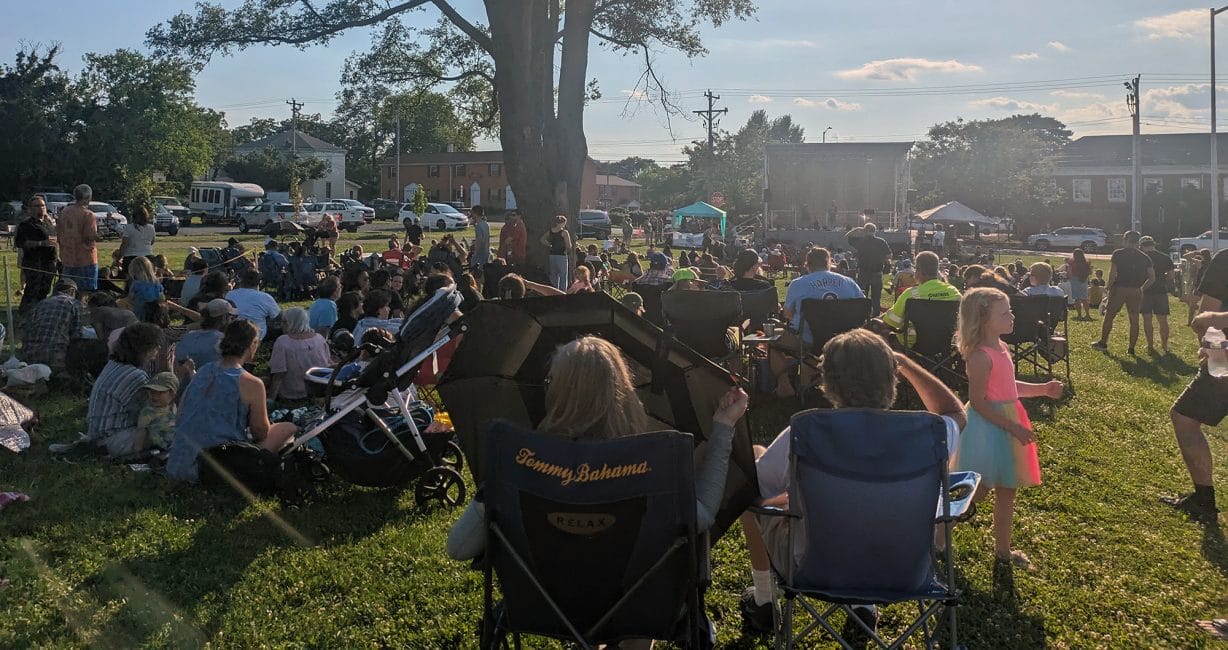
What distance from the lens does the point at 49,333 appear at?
886 cm

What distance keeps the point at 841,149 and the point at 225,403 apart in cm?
3213

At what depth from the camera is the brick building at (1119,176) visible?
59.5 meters

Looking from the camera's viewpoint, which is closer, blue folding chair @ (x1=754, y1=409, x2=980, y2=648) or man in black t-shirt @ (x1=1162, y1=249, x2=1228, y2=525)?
blue folding chair @ (x1=754, y1=409, x2=980, y2=648)

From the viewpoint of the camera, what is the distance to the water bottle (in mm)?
4914

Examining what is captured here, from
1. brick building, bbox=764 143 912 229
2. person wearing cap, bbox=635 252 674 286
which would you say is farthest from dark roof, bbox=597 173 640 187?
person wearing cap, bbox=635 252 674 286

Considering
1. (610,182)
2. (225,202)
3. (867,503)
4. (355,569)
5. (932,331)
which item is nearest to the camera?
(867,503)

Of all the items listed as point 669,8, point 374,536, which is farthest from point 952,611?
point 669,8

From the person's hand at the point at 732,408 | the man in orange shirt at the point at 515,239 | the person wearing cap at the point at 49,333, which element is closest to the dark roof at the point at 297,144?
the man in orange shirt at the point at 515,239

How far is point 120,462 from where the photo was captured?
6320 millimetres

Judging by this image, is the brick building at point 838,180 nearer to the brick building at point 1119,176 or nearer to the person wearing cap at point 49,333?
the person wearing cap at point 49,333

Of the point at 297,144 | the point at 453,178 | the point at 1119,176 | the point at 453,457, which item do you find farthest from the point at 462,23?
the point at 297,144

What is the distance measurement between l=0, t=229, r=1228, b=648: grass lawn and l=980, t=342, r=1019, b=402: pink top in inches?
34.8

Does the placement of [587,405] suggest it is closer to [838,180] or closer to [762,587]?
[762,587]

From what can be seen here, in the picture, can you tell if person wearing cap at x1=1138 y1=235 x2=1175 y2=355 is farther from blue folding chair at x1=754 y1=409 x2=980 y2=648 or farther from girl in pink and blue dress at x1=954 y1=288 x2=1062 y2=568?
blue folding chair at x1=754 y1=409 x2=980 y2=648
